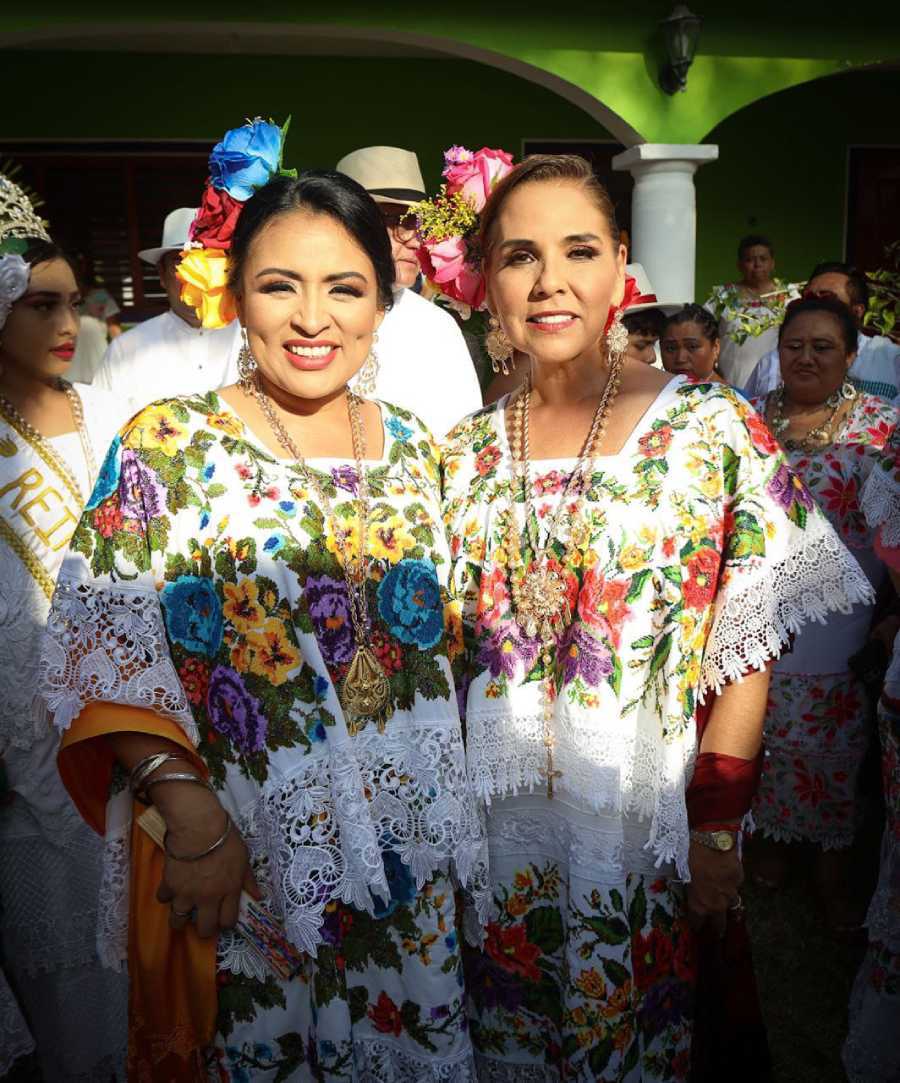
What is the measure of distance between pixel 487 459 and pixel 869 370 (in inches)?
140

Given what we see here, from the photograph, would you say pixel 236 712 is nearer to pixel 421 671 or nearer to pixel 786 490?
pixel 421 671

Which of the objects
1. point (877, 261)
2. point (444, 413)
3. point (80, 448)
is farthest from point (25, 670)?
point (877, 261)

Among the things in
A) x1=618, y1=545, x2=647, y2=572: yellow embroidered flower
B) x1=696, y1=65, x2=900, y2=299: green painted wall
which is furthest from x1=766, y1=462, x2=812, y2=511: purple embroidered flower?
x1=696, y1=65, x2=900, y2=299: green painted wall

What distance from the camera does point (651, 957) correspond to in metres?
1.92

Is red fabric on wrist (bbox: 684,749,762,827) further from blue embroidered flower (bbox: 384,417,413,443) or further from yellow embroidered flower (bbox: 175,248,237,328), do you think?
yellow embroidered flower (bbox: 175,248,237,328)

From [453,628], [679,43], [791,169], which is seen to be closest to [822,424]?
[453,628]

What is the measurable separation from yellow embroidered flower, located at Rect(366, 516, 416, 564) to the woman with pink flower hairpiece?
0.70 ft

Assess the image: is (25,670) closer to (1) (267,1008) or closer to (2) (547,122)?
(1) (267,1008)

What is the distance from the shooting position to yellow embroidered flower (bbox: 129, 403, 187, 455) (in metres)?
1.73

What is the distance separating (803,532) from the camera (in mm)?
1911

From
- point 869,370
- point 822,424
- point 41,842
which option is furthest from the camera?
point 869,370

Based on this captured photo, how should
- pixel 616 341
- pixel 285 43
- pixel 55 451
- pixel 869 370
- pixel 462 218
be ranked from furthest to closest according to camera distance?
pixel 285 43
pixel 869 370
pixel 55 451
pixel 462 218
pixel 616 341

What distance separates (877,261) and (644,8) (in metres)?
4.46

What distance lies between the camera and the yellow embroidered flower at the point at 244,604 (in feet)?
5.57
